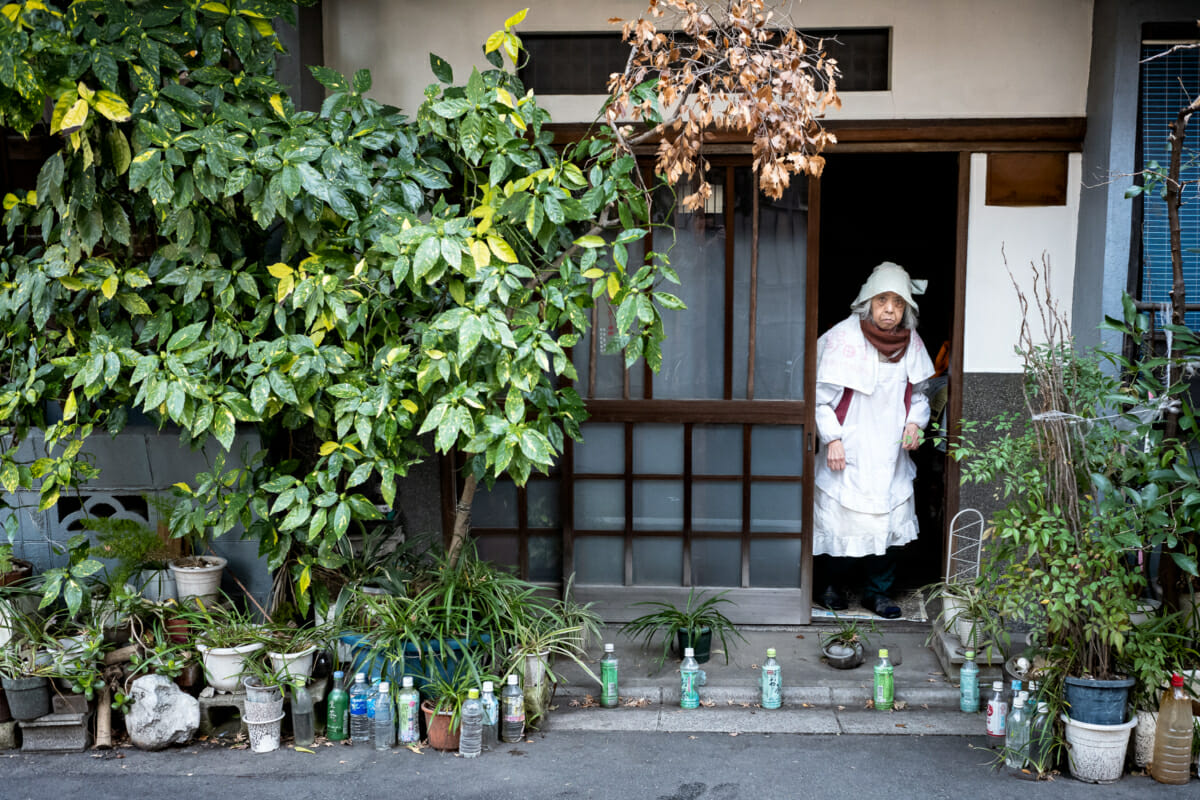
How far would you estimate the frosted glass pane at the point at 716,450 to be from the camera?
5848 millimetres

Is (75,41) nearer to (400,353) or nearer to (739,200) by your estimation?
(400,353)

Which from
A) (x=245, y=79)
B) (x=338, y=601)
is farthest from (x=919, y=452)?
(x=245, y=79)

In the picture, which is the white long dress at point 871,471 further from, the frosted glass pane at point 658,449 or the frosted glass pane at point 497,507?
the frosted glass pane at point 497,507

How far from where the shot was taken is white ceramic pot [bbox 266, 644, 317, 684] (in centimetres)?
459

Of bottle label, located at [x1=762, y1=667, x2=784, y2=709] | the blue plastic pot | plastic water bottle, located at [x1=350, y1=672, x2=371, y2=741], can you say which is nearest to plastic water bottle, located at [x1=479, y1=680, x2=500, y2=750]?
plastic water bottle, located at [x1=350, y1=672, x2=371, y2=741]

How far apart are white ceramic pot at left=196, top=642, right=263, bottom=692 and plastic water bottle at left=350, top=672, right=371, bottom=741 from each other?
1.71 feet

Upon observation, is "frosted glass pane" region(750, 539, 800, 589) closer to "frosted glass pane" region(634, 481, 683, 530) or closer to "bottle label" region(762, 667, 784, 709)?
"frosted glass pane" region(634, 481, 683, 530)

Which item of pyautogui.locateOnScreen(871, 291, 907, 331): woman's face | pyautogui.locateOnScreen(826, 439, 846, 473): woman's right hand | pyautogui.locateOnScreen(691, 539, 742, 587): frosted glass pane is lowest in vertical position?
pyautogui.locateOnScreen(691, 539, 742, 587): frosted glass pane

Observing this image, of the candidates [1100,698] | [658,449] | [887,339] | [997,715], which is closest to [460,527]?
[658,449]

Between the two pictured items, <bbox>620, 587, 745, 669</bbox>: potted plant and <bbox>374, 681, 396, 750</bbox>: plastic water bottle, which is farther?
<bbox>620, 587, 745, 669</bbox>: potted plant

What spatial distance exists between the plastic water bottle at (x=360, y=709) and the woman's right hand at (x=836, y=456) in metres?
3.03

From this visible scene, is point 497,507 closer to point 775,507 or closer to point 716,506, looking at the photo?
point 716,506

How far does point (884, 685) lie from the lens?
486 centimetres

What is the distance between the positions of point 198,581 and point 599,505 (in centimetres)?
231
